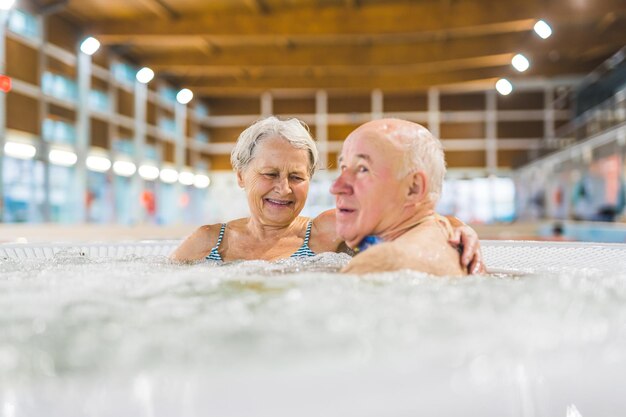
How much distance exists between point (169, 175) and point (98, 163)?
4682mm

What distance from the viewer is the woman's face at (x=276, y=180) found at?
2439mm

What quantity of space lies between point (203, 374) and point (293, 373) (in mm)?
90

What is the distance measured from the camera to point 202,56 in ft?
48.8

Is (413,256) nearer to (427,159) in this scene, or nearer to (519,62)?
(427,159)

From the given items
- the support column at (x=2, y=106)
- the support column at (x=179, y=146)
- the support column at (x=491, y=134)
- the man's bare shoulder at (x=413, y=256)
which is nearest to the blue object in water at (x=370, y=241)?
the man's bare shoulder at (x=413, y=256)

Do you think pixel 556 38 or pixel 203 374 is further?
pixel 556 38

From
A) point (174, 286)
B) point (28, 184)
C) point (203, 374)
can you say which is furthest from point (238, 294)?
point (28, 184)

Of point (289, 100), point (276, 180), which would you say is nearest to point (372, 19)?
point (276, 180)

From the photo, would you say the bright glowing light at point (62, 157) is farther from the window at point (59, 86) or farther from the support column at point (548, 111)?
the support column at point (548, 111)

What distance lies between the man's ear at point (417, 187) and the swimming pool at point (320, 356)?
0.51m

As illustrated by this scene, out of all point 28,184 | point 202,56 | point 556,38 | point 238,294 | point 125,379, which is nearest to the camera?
point 125,379

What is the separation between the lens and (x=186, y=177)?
64.0 ft

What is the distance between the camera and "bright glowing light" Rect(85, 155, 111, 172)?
42.9 feet

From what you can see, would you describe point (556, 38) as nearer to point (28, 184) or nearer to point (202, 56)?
point (202, 56)
